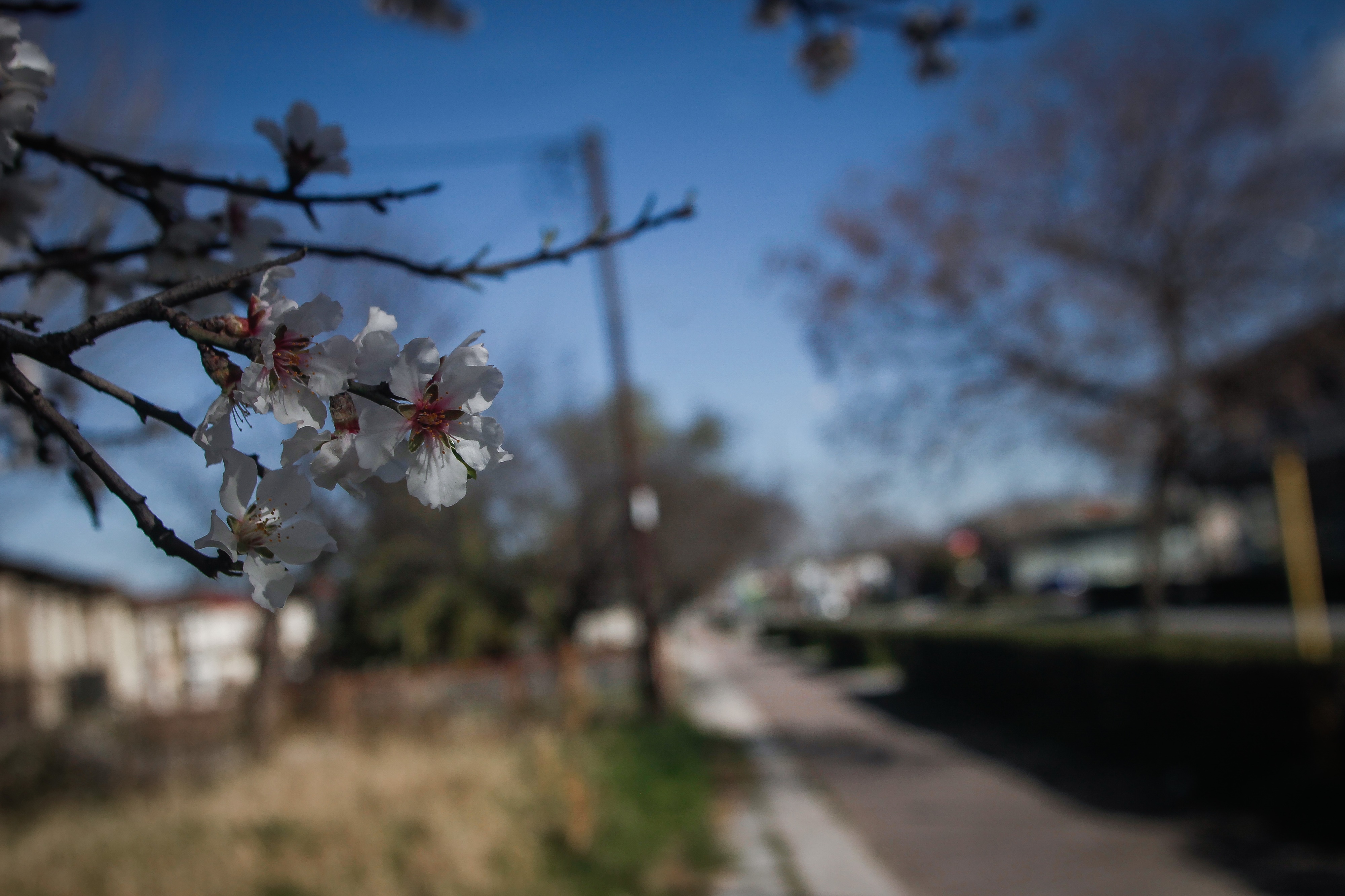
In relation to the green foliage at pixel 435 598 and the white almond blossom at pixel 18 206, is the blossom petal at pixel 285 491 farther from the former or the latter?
the green foliage at pixel 435 598

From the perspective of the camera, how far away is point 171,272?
1731 millimetres

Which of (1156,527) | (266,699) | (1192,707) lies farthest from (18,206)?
(1156,527)

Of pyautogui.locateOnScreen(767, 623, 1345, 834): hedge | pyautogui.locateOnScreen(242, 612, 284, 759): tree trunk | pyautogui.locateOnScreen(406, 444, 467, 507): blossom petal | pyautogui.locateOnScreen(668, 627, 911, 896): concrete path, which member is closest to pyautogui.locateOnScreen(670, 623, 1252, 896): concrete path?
pyautogui.locateOnScreen(668, 627, 911, 896): concrete path

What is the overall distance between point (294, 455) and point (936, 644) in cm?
1685

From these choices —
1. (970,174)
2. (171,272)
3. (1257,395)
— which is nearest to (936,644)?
(1257,395)

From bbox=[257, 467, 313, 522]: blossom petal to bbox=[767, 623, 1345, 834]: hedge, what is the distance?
24.9ft

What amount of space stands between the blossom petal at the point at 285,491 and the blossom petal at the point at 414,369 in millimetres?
129

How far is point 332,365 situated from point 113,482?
240 millimetres

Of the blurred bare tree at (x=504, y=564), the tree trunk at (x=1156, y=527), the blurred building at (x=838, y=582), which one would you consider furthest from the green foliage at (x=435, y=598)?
the blurred building at (x=838, y=582)

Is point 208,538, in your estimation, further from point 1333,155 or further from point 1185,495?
point 1185,495

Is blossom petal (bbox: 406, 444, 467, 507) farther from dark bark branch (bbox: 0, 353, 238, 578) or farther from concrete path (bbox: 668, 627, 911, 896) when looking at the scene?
concrete path (bbox: 668, 627, 911, 896)

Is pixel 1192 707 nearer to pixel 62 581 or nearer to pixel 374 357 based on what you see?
pixel 374 357

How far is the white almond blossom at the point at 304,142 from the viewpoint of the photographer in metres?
1.63

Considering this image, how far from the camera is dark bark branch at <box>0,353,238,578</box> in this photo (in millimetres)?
950
